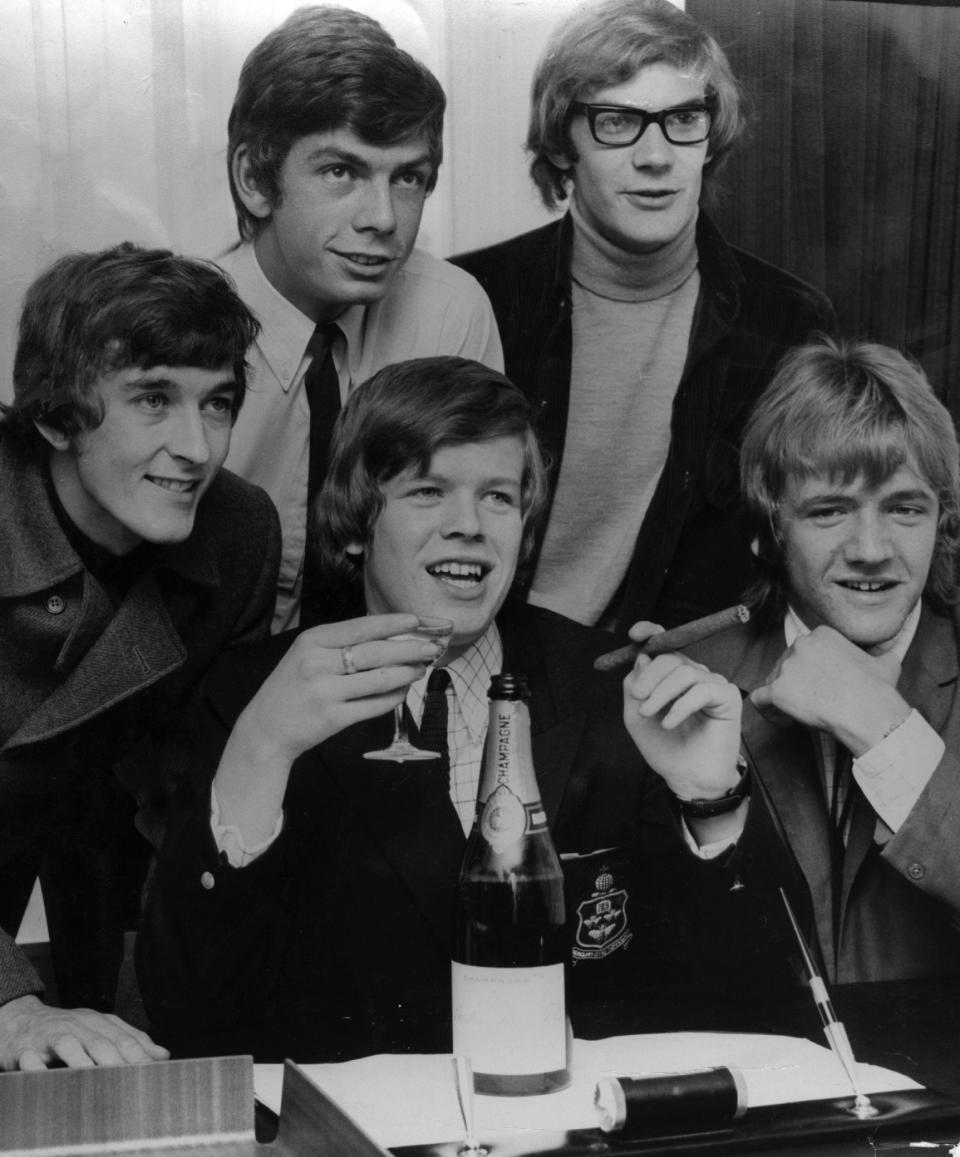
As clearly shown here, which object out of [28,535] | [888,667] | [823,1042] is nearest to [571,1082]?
[823,1042]

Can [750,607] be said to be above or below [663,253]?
below

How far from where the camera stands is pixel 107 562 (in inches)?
72.2

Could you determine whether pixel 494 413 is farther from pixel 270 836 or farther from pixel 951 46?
pixel 951 46

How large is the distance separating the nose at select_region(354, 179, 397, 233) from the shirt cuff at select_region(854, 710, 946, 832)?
1.00 meters

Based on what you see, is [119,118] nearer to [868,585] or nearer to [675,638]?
[675,638]

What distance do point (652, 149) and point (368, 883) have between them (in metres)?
1.12

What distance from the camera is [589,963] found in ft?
5.98

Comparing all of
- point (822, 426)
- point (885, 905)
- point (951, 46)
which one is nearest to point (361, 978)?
point (885, 905)

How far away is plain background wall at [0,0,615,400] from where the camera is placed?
71.1 inches

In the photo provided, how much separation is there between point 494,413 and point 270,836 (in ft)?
2.14

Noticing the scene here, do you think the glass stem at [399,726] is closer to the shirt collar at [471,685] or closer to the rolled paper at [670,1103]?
the shirt collar at [471,685]

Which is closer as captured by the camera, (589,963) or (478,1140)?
(478,1140)

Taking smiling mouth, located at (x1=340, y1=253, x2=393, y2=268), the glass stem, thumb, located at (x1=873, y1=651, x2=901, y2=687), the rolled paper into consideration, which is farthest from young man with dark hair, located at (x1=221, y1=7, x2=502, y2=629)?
the rolled paper

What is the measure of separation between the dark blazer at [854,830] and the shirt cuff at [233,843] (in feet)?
2.31
